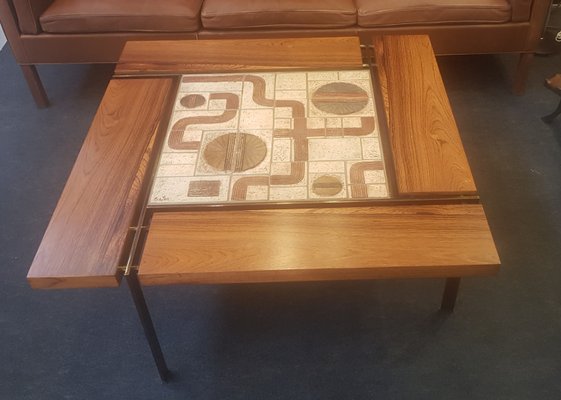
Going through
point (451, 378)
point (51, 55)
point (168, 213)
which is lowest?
point (451, 378)

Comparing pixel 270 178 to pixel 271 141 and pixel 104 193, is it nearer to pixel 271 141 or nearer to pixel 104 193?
pixel 271 141

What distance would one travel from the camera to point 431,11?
2.11 m

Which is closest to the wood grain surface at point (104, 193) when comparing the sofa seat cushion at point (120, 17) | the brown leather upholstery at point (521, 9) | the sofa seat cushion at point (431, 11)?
the sofa seat cushion at point (120, 17)

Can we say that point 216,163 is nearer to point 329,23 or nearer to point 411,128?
point 411,128

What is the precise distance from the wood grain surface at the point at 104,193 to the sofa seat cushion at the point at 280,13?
1.97 ft

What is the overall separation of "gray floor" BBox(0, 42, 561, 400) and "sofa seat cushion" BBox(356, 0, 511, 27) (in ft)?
2.21

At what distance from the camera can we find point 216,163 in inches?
54.4

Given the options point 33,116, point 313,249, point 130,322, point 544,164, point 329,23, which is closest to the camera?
point 313,249

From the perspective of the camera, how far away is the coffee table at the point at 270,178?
1142 mm

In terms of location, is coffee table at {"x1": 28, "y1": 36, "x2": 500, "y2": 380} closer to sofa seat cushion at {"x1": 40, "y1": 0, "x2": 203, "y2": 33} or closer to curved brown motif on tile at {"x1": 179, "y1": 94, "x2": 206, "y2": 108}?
curved brown motif on tile at {"x1": 179, "y1": 94, "x2": 206, "y2": 108}

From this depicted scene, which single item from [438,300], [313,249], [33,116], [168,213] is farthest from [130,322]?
[33,116]

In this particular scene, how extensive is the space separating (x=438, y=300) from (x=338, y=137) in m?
0.53

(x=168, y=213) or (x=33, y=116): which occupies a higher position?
(x=168, y=213)

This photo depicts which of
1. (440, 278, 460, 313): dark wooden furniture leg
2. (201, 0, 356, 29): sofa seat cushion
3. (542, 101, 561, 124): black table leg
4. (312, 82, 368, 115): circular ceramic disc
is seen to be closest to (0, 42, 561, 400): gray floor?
(440, 278, 460, 313): dark wooden furniture leg
